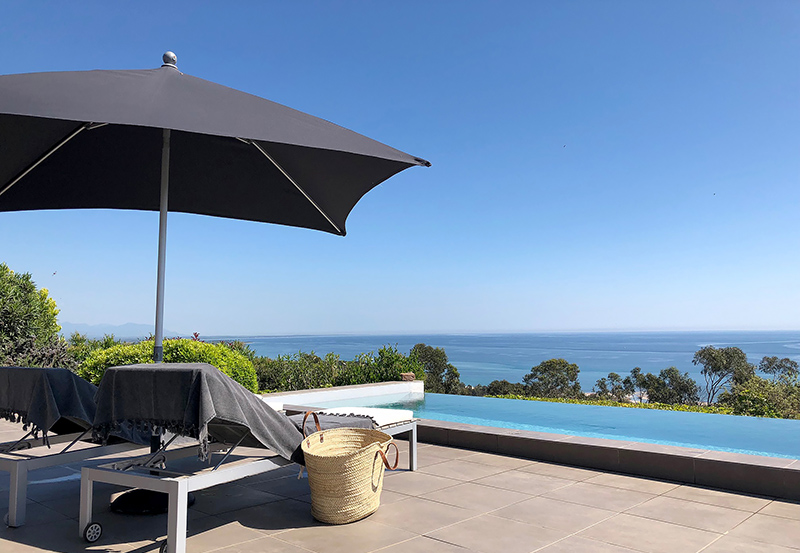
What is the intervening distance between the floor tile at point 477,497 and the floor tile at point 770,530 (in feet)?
4.01

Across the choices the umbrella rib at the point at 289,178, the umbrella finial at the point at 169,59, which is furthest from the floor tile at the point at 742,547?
the umbrella finial at the point at 169,59

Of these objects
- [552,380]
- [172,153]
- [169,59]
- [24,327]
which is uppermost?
[169,59]

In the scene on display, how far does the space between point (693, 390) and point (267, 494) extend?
17.3 m

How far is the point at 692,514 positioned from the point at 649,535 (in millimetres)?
578

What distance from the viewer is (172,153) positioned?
4164 mm

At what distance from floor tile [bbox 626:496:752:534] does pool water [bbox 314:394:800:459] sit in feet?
14.0

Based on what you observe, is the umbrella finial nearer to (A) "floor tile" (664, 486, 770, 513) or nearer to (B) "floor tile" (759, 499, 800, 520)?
(A) "floor tile" (664, 486, 770, 513)

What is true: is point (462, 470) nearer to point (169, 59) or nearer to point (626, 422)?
point (169, 59)

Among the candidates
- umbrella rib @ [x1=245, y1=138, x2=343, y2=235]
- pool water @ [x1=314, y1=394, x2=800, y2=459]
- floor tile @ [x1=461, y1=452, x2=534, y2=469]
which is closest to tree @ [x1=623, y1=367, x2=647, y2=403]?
pool water @ [x1=314, y1=394, x2=800, y2=459]

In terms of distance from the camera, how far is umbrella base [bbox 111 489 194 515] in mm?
3248

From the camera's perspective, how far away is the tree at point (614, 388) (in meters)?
16.9

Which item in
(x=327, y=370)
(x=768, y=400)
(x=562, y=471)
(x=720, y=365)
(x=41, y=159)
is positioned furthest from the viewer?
(x=720, y=365)

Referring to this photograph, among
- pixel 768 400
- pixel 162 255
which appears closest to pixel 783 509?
pixel 162 255

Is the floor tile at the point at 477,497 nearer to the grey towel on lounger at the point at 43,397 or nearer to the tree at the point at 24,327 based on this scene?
the grey towel on lounger at the point at 43,397
